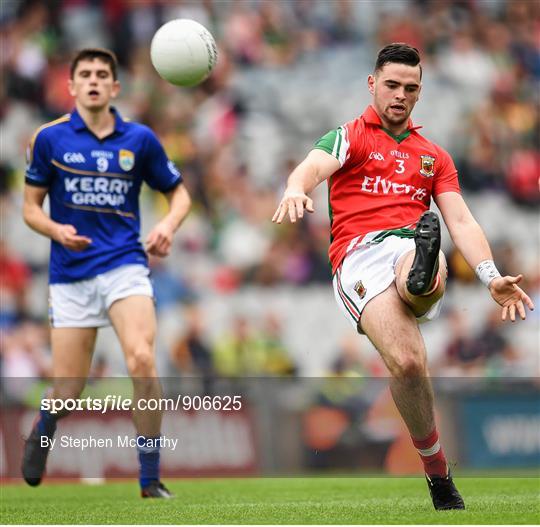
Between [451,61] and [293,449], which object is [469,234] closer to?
[293,449]

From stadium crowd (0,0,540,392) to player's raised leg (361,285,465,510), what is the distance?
812 centimetres

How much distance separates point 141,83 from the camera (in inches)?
700

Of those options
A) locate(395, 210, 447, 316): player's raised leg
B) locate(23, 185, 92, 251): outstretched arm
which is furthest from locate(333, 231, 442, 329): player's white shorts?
locate(23, 185, 92, 251): outstretched arm

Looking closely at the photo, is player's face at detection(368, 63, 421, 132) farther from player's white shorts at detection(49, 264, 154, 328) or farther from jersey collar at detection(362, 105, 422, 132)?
player's white shorts at detection(49, 264, 154, 328)

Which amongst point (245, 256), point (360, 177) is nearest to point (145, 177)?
point (360, 177)

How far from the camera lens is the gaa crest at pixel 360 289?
21.0 feet

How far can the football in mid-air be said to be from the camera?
27.2 ft

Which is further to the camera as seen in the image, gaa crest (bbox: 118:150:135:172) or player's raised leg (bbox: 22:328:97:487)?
gaa crest (bbox: 118:150:135:172)

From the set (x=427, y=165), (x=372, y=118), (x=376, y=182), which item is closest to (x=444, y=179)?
(x=427, y=165)

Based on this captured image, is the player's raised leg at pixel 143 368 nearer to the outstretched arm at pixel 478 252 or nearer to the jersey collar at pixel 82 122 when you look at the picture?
the jersey collar at pixel 82 122

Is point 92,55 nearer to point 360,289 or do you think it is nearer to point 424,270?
Answer: point 360,289

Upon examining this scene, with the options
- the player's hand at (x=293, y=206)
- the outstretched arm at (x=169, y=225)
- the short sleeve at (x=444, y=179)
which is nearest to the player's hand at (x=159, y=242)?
the outstretched arm at (x=169, y=225)

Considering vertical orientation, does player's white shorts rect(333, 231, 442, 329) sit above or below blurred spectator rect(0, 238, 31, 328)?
above

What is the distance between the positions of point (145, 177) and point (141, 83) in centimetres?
951
